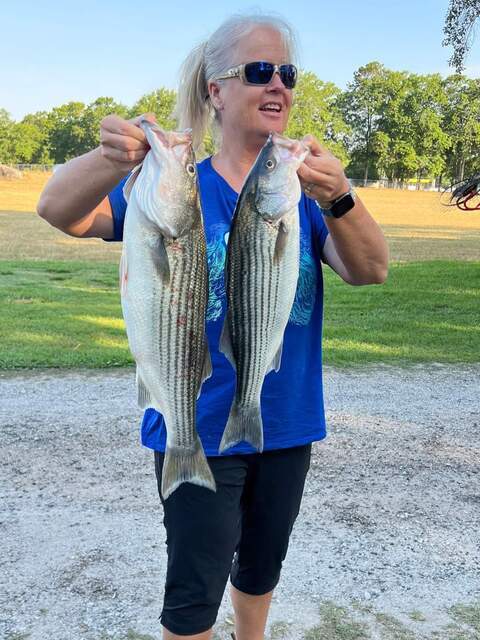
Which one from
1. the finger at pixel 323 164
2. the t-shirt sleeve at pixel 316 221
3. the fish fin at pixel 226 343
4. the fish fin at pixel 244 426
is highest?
the finger at pixel 323 164

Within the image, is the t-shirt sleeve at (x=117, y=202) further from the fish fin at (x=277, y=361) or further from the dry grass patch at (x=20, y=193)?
the dry grass patch at (x=20, y=193)

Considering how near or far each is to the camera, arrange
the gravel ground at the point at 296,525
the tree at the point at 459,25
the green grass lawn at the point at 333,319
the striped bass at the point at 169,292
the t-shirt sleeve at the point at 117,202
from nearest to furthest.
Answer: the striped bass at the point at 169,292 < the t-shirt sleeve at the point at 117,202 < the gravel ground at the point at 296,525 < the green grass lawn at the point at 333,319 < the tree at the point at 459,25

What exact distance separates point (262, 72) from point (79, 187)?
2.24 ft

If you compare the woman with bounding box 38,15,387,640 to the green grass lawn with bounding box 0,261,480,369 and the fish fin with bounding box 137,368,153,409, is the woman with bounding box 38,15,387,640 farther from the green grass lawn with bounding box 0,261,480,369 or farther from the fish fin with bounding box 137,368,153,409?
the green grass lawn with bounding box 0,261,480,369

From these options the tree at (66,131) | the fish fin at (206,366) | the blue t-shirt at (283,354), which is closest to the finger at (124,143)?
the blue t-shirt at (283,354)

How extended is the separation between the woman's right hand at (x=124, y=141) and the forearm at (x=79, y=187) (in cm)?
5

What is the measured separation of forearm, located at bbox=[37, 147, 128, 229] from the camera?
2053 mm

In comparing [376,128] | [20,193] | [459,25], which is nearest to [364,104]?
[376,128]

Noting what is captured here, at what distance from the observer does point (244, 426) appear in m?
2.15

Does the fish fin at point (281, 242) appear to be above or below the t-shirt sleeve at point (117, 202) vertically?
below

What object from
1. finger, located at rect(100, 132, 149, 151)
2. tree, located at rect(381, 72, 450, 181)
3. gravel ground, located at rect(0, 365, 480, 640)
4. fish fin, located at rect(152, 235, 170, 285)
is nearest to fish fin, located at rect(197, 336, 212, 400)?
fish fin, located at rect(152, 235, 170, 285)

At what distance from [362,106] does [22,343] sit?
318 feet

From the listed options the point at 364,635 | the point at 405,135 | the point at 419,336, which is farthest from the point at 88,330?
the point at 405,135

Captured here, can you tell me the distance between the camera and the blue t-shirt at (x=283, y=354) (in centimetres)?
228
